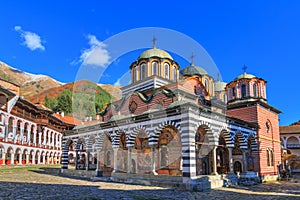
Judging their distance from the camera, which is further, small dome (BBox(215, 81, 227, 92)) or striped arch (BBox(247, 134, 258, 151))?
small dome (BBox(215, 81, 227, 92))

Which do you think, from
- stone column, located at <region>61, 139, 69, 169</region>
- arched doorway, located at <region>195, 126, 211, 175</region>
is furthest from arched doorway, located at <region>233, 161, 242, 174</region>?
stone column, located at <region>61, 139, 69, 169</region>

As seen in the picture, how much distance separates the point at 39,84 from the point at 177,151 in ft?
357

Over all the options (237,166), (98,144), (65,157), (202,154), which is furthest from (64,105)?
(202,154)

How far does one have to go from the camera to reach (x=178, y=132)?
648 inches

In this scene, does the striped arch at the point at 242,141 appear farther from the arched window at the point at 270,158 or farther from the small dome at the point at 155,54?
the small dome at the point at 155,54

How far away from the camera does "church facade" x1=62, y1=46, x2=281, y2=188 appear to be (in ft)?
44.9

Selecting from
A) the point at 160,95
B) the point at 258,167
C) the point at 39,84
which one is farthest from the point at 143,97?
the point at 39,84

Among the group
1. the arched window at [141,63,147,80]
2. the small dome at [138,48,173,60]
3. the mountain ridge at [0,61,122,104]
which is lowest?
the arched window at [141,63,147,80]

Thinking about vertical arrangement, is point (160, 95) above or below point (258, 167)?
above

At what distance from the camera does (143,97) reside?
782 inches

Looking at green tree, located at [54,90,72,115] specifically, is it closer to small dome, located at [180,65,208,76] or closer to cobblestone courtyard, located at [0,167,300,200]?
small dome, located at [180,65,208,76]

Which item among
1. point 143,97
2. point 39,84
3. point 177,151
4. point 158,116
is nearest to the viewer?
point 158,116

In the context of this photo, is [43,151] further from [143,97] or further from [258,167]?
[258,167]

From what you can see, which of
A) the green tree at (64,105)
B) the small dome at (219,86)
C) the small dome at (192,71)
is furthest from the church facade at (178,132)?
the green tree at (64,105)
